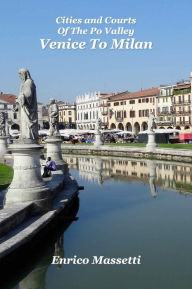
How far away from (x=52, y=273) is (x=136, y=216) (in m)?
5.97

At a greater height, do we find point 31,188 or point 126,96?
point 126,96

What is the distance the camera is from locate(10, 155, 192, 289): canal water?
9141mm

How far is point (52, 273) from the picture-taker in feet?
31.7

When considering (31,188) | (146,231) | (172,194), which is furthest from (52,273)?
(172,194)

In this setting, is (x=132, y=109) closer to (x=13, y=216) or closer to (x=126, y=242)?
(x=126, y=242)

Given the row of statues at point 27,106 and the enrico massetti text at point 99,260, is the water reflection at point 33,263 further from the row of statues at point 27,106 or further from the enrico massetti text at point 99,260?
the row of statues at point 27,106

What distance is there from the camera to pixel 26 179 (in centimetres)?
1238

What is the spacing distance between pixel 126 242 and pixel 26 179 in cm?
353

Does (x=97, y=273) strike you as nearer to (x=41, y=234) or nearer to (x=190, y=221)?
(x=41, y=234)

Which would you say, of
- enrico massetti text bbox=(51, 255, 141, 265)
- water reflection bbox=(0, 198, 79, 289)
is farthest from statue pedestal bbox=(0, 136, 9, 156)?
enrico massetti text bbox=(51, 255, 141, 265)

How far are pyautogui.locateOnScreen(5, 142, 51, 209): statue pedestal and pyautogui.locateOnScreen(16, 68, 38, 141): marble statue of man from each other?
1.40ft

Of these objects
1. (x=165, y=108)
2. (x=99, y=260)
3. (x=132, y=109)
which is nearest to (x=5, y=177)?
(x=99, y=260)

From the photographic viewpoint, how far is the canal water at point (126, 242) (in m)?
9.14

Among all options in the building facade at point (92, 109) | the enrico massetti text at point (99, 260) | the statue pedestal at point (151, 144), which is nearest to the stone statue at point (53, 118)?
the enrico massetti text at point (99, 260)
